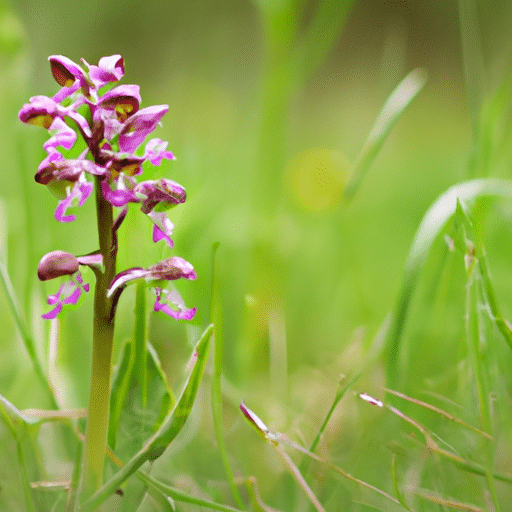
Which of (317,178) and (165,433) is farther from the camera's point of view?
(317,178)

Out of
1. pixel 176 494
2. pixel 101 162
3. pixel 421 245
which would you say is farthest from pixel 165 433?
pixel 421 245

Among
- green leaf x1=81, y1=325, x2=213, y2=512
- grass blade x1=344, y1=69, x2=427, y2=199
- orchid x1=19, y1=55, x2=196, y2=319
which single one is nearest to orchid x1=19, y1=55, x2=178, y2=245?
orchid x1=19, y1=55, x2=196, y2=319

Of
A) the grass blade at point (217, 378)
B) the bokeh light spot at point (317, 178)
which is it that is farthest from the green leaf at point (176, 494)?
the bokeh light spot at point (317, 178)

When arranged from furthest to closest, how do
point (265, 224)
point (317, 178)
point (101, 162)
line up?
point (317, 178) < point (265, 224) < point (101, 162)

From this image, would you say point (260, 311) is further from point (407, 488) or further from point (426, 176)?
point (426, 176)

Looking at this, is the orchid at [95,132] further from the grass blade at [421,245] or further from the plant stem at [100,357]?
the grass blade at [421,245]

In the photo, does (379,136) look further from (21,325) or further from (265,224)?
(21,325)

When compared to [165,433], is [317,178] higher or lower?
higher
